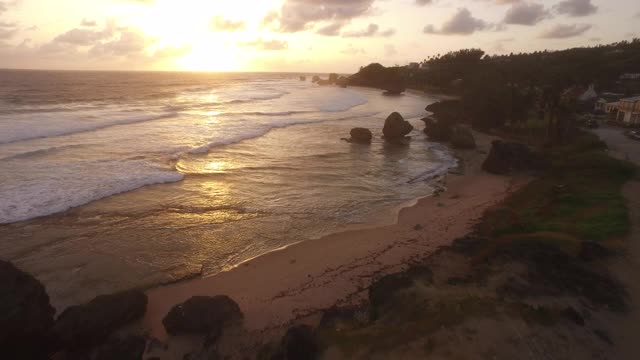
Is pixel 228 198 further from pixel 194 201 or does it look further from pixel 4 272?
pixel 4 272

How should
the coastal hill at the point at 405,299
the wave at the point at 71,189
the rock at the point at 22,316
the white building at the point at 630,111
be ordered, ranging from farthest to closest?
the white building at the point at 630,111 < the wave at the point at 71,189 < the coastal hill at the point at 405,299 < the rock at the point at 22,316

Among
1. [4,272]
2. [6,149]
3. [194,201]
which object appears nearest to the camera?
[4,272]

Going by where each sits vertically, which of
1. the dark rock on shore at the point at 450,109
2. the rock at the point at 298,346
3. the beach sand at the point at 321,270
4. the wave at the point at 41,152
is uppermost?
the dark rock on shore at the point at 450,109

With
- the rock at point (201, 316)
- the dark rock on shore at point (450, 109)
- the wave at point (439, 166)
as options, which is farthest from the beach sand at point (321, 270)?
the dark rock on shore at point (450, 109)

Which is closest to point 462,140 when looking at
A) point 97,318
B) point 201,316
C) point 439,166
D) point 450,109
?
point 439,166

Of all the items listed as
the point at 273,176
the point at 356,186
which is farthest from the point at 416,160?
the point at 273,176

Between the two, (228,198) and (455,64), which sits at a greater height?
(455,64)

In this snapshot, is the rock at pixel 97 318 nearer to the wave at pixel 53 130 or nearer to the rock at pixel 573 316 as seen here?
the rock at pixel 573 316
